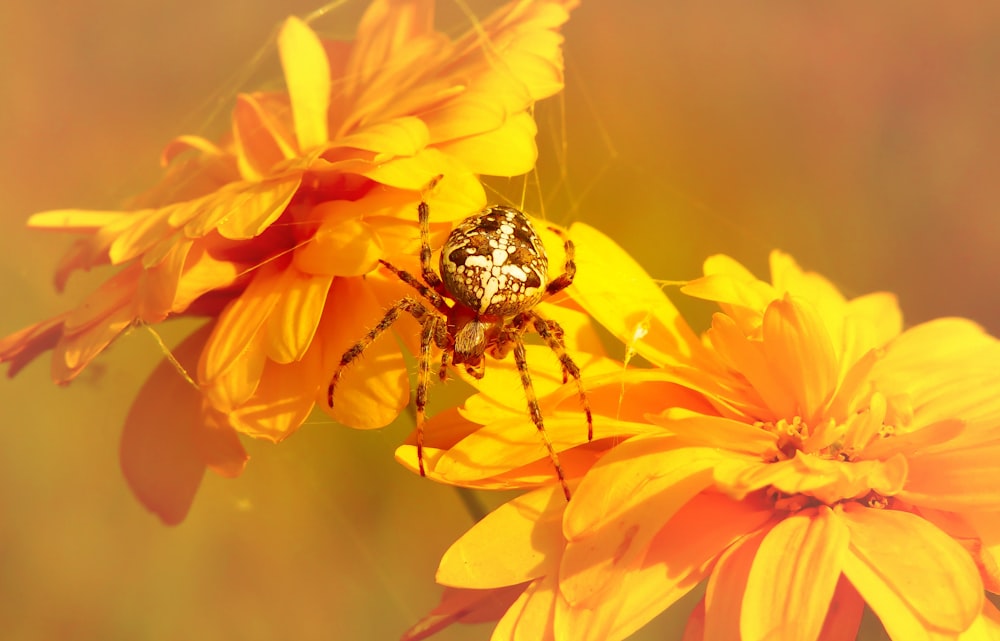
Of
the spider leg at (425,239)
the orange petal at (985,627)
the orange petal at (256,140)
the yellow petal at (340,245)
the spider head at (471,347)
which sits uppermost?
the orange petal at (256,140)

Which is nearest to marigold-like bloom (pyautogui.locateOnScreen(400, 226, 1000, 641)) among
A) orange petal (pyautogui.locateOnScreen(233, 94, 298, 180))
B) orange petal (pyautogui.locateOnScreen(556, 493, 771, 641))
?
orange petal (pyautogui.locateOnScreen(556, 493, 771, 641))

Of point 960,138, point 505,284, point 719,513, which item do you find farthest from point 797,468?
point 960,138

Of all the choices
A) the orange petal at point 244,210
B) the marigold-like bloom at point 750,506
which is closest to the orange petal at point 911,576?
the marigold-like bloom at point 750,506

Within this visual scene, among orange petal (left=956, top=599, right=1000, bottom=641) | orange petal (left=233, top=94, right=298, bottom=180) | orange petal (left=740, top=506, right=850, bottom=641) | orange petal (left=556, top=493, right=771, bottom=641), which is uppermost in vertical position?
orange petal (left=233, top=94, right=298, bottom=180)

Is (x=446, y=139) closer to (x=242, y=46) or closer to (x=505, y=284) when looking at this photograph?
(x=505, y=284)

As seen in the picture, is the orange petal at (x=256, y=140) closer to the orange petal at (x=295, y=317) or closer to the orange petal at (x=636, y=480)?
the orange petal at (x=295, y=317)

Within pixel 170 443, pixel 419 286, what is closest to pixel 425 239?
pixel 419 286

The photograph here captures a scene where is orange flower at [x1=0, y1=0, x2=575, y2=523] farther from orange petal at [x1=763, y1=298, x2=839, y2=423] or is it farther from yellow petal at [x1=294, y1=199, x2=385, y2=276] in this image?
orange petal at [x1=763, y1=298, x2=839, y2=423]

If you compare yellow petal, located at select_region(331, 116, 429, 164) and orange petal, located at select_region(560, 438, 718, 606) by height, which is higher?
yellow petal, located at select_region(331, 116, 429, 164)

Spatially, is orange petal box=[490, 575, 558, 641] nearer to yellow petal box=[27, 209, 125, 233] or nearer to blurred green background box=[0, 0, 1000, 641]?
blurred green background box=[0, 0, 1000, 641]
